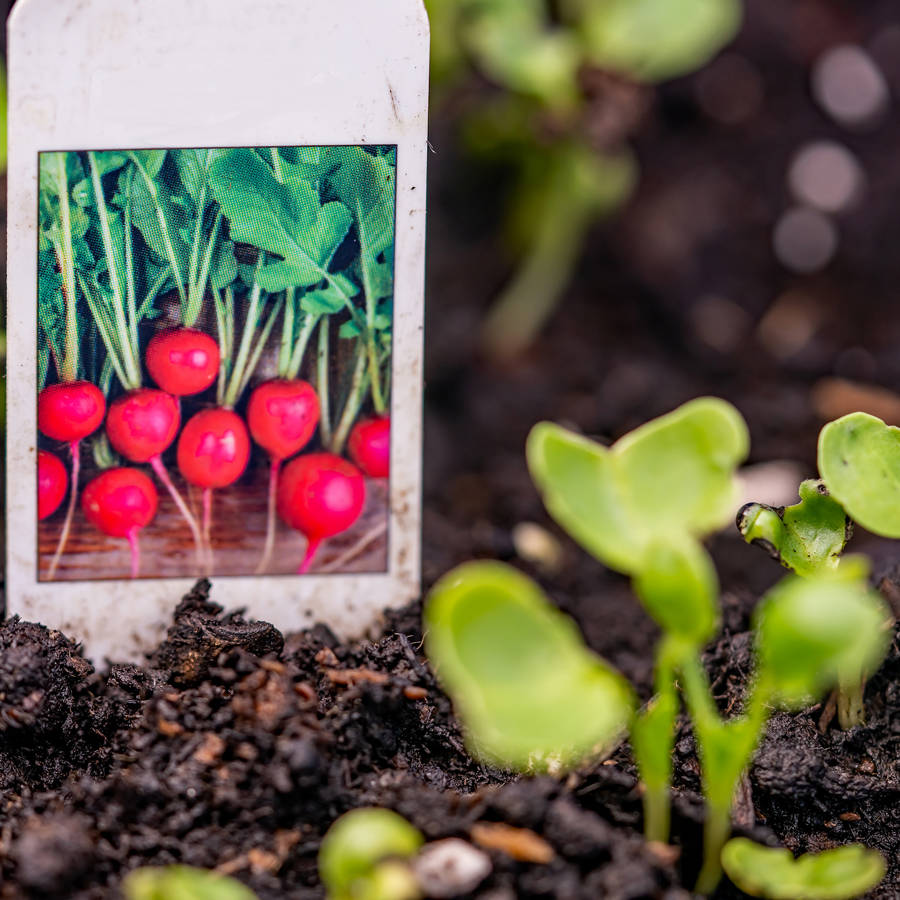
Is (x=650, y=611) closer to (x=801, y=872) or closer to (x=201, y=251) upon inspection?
(x=801, y=872)

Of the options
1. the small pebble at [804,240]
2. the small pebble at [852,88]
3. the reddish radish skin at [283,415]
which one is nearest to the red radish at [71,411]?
the reddish radish skin at [283,415]

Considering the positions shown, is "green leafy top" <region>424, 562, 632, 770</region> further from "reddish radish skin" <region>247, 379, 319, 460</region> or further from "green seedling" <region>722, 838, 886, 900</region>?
→ "reddish radish skin" <region>247, 379, 319, 460</region>

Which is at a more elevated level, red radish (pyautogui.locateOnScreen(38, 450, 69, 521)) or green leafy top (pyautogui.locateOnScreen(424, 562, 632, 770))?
red radish (pyautogui.locateOnScreen(38, 450, 69, 521))

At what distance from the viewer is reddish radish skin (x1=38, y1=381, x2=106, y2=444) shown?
3.23 feet

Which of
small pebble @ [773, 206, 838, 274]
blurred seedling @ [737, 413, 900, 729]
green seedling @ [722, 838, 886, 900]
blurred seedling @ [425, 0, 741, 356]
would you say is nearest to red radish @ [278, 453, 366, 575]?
blurred seedling @ [737, 413, 900, 729]

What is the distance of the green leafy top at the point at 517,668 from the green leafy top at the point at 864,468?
0.28 m

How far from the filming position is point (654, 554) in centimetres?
66

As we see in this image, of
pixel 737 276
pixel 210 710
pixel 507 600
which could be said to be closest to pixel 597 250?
pixel 737 276

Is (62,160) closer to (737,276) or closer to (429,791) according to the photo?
(429,791)

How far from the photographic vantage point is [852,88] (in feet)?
7.13

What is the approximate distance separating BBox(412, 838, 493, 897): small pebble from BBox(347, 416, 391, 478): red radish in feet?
1.39

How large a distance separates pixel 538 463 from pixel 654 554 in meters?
0.09

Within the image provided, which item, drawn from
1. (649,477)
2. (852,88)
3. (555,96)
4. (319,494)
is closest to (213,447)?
(319,494)

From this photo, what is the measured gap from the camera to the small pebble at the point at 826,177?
2.15m
